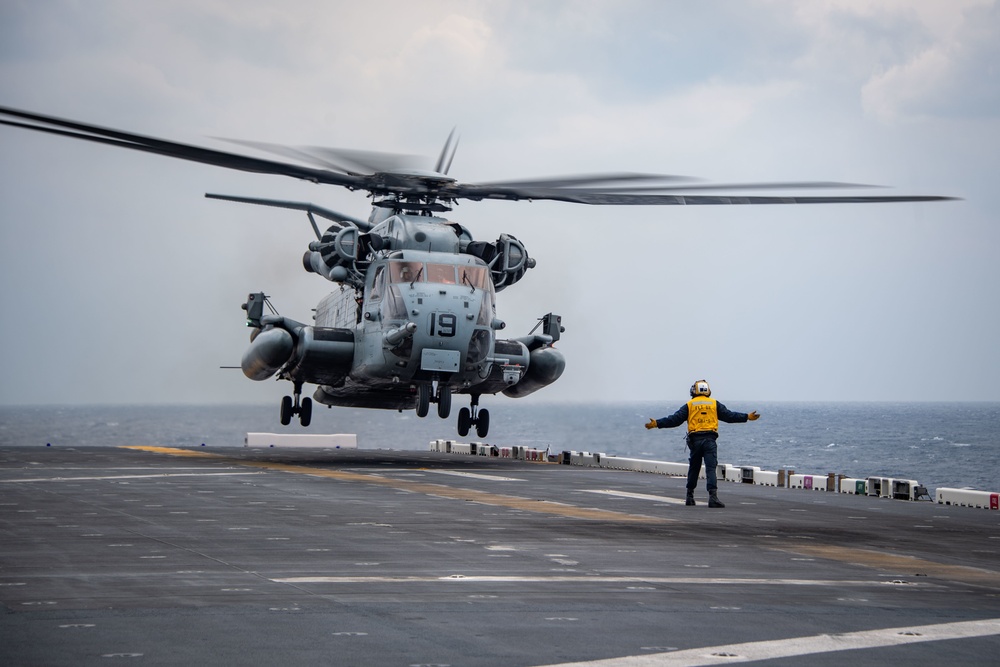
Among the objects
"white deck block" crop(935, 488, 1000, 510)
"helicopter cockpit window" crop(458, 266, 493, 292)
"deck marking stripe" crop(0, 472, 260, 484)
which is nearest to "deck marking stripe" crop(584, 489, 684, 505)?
"white deck block" crop(935, 488, 1000, 510)

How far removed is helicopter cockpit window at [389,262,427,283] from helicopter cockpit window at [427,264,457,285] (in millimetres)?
173

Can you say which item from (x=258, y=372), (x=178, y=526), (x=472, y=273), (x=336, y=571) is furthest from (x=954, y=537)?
(x=258, y=372)

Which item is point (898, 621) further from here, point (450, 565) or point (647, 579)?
point (450, 565)

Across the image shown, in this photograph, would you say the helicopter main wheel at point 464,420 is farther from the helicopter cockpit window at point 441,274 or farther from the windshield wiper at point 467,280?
the helicopter cockpit window at point 441,274

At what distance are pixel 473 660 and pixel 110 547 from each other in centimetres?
647

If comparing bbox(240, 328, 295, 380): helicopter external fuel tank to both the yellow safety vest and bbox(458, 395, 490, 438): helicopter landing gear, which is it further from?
the yellow safety vest

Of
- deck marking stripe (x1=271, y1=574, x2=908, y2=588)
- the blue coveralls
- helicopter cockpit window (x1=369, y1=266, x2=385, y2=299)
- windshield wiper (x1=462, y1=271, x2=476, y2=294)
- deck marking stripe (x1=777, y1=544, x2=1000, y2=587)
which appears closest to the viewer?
deck marking stripe (x1=271, y1=574, x2=908, y2=588)

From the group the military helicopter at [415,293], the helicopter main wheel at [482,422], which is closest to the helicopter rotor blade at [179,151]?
the military helicopter at [415,293]

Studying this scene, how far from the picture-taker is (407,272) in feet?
95.8

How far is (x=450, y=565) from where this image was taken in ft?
37.7

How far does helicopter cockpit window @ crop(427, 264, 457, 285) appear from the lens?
95.6ft

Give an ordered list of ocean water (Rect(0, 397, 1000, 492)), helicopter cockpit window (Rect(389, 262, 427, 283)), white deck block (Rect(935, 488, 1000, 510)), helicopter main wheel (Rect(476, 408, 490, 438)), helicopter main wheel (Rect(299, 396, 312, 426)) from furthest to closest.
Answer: ocean water (Rect(0, 397, 1000, 492))
helicopter main wheel (Rect(299, 396, 312, 426))
helicopter main wheel (Rect(476, 408, 490, 438))
helicopter cockpit window (Rect(389, 262, 427, 283))
white deck block (Rect(935, 488, 1000, 510))

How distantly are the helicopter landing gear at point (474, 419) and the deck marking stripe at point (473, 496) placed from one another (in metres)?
6.00

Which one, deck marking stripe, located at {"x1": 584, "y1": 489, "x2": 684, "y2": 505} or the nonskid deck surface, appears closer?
the nonskid deck surface
